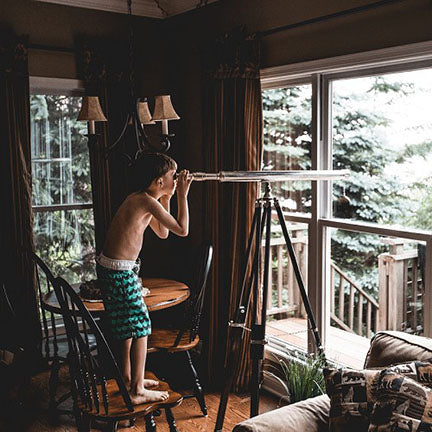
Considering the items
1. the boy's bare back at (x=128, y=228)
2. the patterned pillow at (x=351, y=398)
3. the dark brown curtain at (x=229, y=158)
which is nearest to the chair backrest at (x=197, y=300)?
the dark brown curtain at (x=229, y=158)

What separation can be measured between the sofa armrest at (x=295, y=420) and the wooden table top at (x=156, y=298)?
129 centimetres

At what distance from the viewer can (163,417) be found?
3.50 meters

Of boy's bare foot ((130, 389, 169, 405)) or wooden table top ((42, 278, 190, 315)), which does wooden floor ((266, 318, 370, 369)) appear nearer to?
wooden table top ((42, 278, 190, 315))

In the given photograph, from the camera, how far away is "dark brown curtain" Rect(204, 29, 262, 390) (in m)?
3.59

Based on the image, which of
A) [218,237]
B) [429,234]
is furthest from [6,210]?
[429,234]

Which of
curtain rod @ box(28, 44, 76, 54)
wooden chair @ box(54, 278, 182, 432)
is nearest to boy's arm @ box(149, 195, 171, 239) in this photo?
wooden chair @ box(54, 278, 182, 432)

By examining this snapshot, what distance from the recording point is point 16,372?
3631mm

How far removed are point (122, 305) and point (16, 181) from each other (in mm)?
1484

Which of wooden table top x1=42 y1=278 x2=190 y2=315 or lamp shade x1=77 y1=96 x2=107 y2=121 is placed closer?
lamp shade x1=77 y1=96 x2=107 y2=121

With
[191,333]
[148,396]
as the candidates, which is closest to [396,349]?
[148,396]

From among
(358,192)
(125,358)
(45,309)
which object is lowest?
(125,358)

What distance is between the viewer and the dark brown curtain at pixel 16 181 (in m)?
3.73

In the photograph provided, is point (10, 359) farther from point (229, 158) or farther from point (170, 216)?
point (229, 158)

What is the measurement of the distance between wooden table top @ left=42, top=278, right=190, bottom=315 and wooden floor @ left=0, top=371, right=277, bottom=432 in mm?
702
